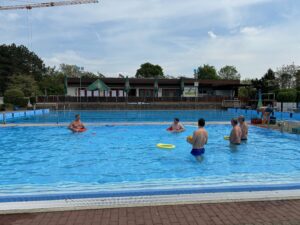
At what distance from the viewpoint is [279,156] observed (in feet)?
30.2

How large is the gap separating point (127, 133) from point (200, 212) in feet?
34.8

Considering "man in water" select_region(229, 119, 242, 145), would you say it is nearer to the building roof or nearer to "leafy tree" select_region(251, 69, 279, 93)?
"leafy tree" select_region(251, 69, 279, 93)

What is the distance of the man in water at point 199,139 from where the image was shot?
7.84 meters

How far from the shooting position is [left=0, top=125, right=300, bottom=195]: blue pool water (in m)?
5.84

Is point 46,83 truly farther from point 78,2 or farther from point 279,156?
point 279,156

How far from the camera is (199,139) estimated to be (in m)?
8.03

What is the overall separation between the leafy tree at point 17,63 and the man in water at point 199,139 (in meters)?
52.8

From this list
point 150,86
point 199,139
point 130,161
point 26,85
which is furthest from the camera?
point 150,86

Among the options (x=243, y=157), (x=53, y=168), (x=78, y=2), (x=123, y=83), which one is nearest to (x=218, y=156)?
(x=243, y=157)

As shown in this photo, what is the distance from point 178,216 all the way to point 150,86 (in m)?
42.1

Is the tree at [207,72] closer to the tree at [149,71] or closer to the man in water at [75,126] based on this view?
the tree at [149,71]

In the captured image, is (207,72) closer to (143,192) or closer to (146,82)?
(146,82)

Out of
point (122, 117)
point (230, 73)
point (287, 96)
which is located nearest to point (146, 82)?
point (122, 117)

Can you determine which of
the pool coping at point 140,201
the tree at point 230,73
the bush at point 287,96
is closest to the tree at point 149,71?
the tree at point 230,73
